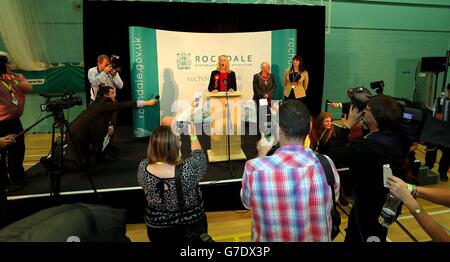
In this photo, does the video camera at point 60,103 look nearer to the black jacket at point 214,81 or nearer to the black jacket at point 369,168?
the black jacket at point 369,168

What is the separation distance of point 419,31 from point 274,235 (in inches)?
374

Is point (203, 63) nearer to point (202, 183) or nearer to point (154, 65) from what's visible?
point (154, 65)

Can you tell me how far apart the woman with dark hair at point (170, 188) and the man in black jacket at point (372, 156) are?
93cm

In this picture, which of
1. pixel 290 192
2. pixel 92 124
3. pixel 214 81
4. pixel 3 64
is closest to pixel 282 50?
pixel 214 81

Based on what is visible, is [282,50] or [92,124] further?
[282,50]

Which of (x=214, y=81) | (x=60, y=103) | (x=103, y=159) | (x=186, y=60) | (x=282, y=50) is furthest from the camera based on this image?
(x=282, y=50)

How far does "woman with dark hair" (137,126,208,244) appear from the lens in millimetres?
1745

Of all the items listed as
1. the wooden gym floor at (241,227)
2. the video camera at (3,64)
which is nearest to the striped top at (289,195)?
the wooden gym floor at (241,227)

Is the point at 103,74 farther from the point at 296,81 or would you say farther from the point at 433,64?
the point at 433,64

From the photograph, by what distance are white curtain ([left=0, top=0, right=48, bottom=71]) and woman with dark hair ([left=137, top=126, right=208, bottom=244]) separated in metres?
6.21

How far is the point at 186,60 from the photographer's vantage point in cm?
612

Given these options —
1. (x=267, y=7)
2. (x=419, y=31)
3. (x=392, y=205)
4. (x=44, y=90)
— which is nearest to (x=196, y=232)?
(x=392, y=205)

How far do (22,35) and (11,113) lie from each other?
4.22 m

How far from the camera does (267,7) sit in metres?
6.21
